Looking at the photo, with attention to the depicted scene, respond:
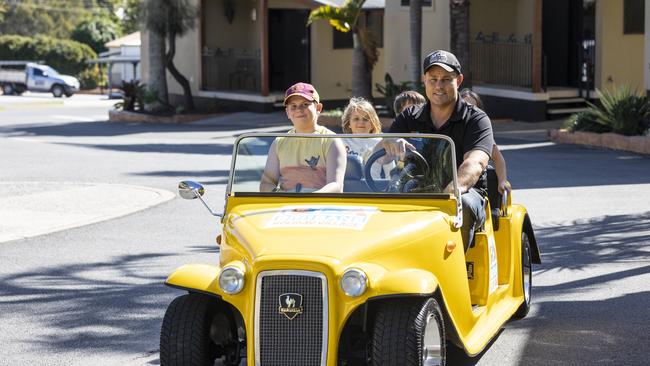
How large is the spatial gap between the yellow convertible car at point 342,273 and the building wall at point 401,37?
22590 mm

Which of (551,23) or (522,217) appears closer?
(522,217)

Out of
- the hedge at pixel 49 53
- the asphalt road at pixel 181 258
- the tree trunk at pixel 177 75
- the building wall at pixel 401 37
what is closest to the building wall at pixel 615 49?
the building wall at pixel 401 37

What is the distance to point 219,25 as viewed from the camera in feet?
121

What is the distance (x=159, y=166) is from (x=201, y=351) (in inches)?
553

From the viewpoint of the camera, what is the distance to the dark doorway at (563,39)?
27.8 metres

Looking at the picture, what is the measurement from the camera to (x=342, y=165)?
6801 millimetres

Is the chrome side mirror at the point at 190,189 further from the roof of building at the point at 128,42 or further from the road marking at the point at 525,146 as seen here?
the roof of building at the point at 128,42

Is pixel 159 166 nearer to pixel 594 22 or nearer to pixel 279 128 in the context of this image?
pixel 279 128

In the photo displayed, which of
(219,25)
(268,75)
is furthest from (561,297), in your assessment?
(219,25)

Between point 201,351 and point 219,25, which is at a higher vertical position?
point 219,25

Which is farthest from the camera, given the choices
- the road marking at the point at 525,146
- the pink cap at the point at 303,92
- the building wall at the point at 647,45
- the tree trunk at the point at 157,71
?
the tree trunk at the point at 157,71

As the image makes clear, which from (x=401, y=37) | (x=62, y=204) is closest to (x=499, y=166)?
(x=62, y=204)

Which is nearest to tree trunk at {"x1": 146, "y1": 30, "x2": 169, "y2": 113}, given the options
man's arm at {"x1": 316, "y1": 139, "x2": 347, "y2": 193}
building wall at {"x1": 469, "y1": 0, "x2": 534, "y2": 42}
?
building wall at {"x1": 469, "y1": 0, "x2": 534, "y2": 42}

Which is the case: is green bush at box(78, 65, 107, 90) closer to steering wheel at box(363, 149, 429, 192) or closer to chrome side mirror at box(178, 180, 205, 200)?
chrome side mirror at box(178, 180, 205, 200)
